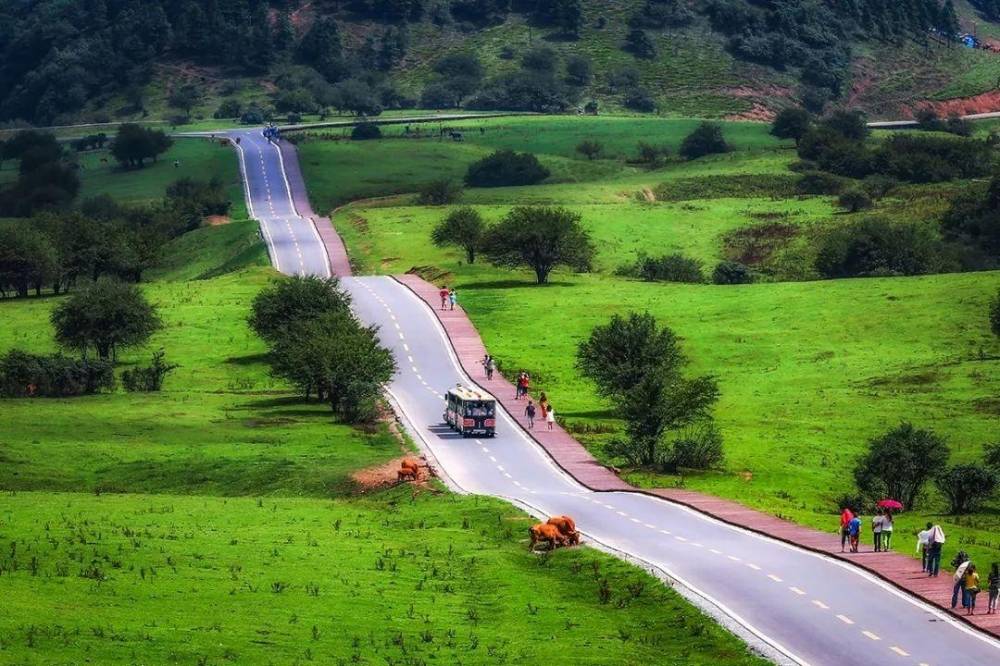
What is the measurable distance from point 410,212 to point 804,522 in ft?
335

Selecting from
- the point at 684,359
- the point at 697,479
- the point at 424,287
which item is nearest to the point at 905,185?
the point at 424,287

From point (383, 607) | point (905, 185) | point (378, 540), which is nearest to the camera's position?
point (383, 607)

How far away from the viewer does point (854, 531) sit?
51.2 meters

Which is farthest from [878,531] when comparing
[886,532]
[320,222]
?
[320,222]

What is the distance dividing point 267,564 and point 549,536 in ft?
27.6

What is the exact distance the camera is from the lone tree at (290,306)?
3861 inches

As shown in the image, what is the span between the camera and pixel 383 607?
44844 mm

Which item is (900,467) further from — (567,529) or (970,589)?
(970,589)

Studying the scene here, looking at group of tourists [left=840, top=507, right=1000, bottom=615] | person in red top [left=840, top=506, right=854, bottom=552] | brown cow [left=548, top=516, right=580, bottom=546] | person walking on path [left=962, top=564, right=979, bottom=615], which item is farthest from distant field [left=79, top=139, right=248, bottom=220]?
person walking on path [left=962, top=564, right=979, bottom=615]

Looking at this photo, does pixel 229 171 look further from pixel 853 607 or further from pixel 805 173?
pixel 853 607

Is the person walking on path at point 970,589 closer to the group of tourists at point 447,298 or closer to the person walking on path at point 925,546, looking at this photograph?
the person walking on path at point 925,546

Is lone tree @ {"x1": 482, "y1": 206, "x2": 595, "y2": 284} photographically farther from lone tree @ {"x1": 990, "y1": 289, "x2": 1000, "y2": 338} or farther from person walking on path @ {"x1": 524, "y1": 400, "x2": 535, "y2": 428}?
person walking on path @ {"x1": 524, "y1": 400, "x2": 535, "y2": 428}

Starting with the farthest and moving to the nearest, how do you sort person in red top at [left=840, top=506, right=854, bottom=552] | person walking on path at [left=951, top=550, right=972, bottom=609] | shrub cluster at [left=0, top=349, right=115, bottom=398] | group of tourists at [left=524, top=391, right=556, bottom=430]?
shrub cluster at [left=0, top=349, right=115, bottom=398] < group of tourists at [left=524, top=391, right=556, bottom=430] < person in red top at [left=840, top=506, right=854, bottom=552] < person walking on path at [left=951, top=550, right=972, bottom=609]

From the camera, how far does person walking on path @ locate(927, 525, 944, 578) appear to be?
47219mm
